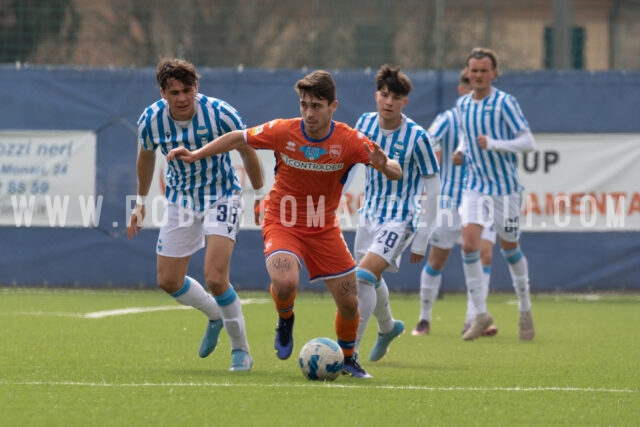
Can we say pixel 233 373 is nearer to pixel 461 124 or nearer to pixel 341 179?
pixel 341 179

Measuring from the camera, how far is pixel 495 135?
396 inches

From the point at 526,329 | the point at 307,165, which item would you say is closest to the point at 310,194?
the point at 307,165

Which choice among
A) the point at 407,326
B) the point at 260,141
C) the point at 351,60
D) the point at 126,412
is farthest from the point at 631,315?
the point at 126,412

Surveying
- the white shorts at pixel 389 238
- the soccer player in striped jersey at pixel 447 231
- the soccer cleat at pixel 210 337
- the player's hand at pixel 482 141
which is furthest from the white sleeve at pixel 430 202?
the soccer player in striped jersey at pixel 447 231

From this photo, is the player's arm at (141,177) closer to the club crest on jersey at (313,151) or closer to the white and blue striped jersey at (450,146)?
the club crest on jersey at (313,151)

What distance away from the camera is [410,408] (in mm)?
5867

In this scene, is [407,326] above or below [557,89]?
below

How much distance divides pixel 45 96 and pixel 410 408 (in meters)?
9.69

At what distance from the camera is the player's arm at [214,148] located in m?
6.84

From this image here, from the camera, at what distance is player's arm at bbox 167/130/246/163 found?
6.84 metres

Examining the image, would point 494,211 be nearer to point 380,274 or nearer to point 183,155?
point 380,274

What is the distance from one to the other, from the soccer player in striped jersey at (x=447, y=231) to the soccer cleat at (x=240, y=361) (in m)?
3.14

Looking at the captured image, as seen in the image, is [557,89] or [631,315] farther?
[557,89]

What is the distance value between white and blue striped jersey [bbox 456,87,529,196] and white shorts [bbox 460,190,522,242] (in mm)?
70
